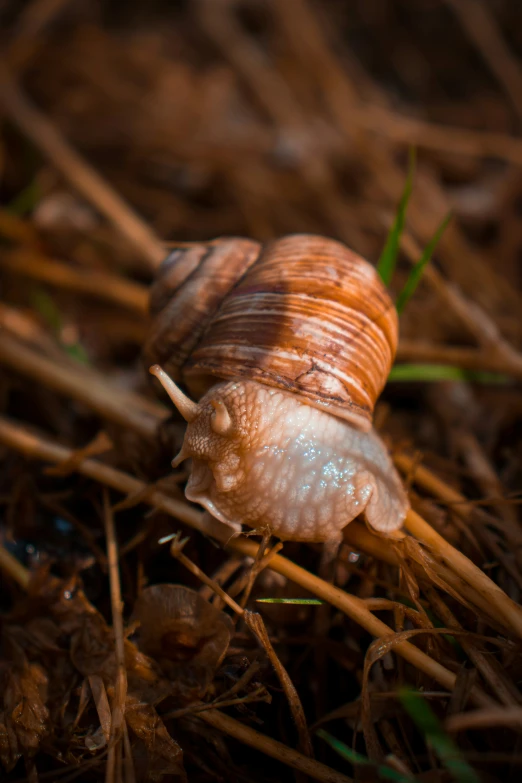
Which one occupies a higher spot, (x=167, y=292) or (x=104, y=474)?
(x=167, y=292)

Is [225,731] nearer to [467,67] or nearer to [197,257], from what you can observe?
[197,257]

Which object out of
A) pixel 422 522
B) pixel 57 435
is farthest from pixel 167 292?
pixel 422 522

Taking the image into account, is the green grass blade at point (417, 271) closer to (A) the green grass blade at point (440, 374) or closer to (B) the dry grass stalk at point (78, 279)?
(A) the green grass blade at point (440, 374)

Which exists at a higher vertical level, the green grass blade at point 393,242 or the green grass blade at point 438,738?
the green grass blade at point 393,242

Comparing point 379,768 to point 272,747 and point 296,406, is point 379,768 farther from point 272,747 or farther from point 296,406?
point 296,406

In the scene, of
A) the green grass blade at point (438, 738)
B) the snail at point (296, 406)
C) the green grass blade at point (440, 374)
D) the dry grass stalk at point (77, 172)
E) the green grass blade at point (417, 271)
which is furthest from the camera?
the dry grass stalk at point (77, 172)

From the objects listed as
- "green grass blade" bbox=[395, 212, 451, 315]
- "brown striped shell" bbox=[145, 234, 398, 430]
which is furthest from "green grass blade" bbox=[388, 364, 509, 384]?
"brown striped shell" bbox=[145, 234, 398, 430]

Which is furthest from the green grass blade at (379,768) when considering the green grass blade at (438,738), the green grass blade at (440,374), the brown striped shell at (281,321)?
the green grass blade at (440,374)
